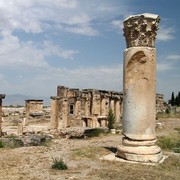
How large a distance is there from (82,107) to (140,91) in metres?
21.0

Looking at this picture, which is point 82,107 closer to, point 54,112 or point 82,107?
point 82,107

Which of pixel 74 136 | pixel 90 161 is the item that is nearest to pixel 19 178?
pixel 90 161

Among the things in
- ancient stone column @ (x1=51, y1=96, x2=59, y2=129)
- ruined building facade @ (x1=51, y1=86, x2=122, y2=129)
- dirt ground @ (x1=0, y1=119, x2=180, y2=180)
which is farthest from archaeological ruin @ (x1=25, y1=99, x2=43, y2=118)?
dirt ground @ (x1=0, y1=119, x2=180, y2=180)

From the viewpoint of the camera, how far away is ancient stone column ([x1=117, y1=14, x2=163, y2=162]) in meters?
9.36

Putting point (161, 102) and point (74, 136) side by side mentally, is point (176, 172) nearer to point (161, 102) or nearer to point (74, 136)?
point (74, 136)

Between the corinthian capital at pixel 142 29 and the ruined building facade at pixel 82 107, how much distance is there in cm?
1680

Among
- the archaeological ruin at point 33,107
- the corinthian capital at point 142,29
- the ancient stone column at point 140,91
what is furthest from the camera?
the archaeological ruin at point 33,107

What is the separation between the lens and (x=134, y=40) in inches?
388

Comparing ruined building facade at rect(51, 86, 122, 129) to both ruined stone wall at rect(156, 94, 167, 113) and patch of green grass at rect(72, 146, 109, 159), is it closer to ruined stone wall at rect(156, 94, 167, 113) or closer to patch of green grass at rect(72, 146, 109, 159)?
ruined stone wall at rect(156, 94, 167, 113)

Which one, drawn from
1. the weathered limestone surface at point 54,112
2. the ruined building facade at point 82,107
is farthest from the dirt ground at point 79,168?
the ruined building facade at point 82,107

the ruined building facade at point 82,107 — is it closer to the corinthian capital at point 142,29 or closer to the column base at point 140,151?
the corinthian capital at point 142,29

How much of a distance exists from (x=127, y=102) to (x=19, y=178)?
390 cm

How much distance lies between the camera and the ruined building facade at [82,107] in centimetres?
2673

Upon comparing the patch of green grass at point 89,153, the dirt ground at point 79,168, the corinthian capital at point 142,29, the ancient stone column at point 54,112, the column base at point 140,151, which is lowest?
Answer: the dirt ground at point 79,168
